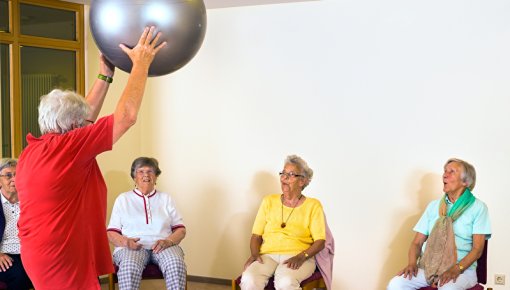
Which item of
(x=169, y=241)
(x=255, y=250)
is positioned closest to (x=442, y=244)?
(x=255, y=250)

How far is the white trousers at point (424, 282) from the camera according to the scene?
→ 4070 mm

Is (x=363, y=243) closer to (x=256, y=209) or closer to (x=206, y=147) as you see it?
(x=256, y=209)

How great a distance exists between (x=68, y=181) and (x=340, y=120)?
3.09 metres

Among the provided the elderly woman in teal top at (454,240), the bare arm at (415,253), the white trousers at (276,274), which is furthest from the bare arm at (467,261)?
the white trousers at (276,274)

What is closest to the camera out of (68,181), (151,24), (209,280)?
(151,24)

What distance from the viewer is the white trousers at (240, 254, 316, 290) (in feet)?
13.9

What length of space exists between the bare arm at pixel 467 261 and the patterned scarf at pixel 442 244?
35 millimetres

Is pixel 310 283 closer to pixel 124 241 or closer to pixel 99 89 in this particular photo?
pixel 124 241

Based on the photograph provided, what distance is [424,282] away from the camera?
4.21 m

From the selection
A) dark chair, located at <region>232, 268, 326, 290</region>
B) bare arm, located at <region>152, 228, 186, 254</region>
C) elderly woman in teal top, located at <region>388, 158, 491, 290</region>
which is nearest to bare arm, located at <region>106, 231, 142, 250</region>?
bare arm, located at <region>152, 228, 186, 254</region>

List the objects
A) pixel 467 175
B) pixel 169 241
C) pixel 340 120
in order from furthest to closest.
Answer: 1. pixel 340 120
2. pixel 169 241
3. pixel 467 175

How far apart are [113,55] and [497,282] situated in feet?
11.1

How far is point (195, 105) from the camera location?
5711 millimetres

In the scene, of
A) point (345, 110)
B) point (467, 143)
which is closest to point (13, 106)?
point (345, 110)
